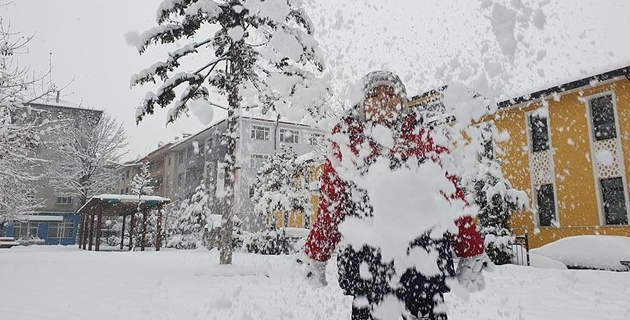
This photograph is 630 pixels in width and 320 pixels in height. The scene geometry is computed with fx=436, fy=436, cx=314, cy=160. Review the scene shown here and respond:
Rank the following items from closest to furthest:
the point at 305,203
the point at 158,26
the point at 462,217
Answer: the point at 462,217 < the point at 158,26 < the point at 305,203

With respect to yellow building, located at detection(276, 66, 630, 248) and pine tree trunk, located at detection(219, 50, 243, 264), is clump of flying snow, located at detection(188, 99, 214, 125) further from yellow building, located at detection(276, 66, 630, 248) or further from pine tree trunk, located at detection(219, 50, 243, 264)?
yellow building, located at detection(276, 66, 630, 248)

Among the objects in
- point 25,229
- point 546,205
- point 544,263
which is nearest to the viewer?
point 544,263

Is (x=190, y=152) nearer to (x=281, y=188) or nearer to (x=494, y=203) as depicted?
(x=281, y=188)

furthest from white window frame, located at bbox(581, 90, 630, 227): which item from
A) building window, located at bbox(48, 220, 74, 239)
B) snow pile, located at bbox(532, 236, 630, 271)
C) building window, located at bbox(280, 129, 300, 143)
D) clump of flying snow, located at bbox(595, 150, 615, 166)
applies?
building window, located at bbox(48, 220, 74, 239)

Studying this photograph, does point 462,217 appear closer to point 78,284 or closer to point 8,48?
point 78,284

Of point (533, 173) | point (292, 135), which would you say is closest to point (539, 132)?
point (533, 173)

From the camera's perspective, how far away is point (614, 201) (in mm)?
14633

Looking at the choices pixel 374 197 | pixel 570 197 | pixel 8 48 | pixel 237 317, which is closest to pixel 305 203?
pixel 570 197

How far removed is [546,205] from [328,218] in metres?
16.7

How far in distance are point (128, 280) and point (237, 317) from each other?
502 cm

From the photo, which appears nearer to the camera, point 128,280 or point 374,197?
point 374,197

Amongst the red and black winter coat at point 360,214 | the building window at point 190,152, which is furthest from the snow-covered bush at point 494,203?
the building window at point 190,152

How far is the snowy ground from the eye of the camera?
16.7ft

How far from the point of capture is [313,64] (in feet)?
39.5
